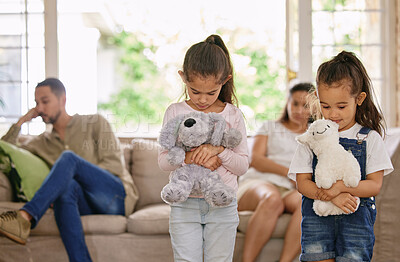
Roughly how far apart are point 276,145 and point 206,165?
1217 mm

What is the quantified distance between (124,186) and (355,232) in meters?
1.35

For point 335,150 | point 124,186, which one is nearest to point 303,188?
point 335,150

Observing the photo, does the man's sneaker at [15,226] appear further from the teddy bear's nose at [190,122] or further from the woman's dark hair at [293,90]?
the woman's dark hair at [293,90]

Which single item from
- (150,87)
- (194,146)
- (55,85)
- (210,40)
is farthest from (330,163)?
(150,87)

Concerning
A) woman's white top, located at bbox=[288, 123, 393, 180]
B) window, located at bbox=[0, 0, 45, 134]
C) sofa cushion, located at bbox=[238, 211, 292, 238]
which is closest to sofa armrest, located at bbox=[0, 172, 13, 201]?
window, located at bbox=[0, 0, 45, 134]

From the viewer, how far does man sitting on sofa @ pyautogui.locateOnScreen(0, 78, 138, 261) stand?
2086 millimetres

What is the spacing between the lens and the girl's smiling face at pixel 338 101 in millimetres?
1321

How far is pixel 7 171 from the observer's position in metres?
2.37

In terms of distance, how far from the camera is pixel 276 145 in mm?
2496

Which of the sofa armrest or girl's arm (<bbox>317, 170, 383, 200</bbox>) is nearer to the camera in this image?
girl's arm (<bbox>317, 170, 383, 200</bbox>)

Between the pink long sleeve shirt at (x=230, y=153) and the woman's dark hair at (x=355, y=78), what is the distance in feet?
0.87

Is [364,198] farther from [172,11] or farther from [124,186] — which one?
[172,11]

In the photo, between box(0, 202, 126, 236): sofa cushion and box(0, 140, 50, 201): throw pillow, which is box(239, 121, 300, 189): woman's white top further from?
box(0, 140, 50, 201): throw pillow

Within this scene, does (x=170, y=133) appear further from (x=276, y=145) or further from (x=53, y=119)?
(x=276, y=145)
